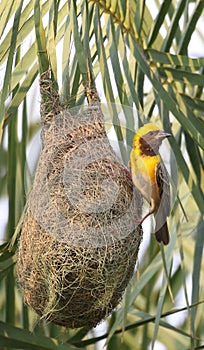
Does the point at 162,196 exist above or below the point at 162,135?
below

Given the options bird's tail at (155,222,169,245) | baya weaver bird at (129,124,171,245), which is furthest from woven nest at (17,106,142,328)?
bird's tail at (155,222,169,245)

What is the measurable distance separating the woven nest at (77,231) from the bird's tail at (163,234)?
14 cm

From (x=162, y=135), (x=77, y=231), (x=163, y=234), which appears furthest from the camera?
(x=163, y=234)

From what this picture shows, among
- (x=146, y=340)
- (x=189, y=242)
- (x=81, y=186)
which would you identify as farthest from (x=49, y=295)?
(x=189, y=242)

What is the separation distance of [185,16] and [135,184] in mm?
1071

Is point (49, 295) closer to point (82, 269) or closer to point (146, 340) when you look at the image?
point (82, 269)

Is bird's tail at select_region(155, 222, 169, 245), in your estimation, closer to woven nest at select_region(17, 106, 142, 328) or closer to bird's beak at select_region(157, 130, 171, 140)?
woven nest at select_region(17, 106, 142, 328)

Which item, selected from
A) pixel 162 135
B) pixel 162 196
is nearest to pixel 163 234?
pixel 162 196

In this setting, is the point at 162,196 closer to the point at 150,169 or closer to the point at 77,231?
the point at 150,169

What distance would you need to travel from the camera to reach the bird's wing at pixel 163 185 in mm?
2449

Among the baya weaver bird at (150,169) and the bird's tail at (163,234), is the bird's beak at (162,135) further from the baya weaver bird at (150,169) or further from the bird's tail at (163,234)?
the bird's tail at (163,234)

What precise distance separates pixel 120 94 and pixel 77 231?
398mm

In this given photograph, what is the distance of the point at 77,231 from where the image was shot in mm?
2273

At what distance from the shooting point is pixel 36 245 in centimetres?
228
